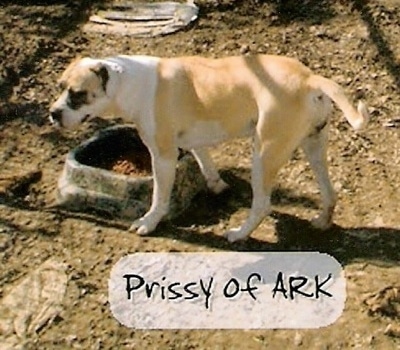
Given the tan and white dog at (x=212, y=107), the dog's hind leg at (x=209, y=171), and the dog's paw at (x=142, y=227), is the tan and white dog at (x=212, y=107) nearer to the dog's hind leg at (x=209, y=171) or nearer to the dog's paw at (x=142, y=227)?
the dog's paw at (x=142, y=227)

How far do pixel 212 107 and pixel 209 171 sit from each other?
0.49 meters

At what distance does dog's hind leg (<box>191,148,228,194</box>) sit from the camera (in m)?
4.48

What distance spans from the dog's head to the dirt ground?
53 cm

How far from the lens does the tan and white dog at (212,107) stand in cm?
393

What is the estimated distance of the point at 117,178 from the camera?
4.26 meters

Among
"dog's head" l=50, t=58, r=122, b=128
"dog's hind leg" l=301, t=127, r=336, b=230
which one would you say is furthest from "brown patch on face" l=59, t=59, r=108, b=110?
"dog's hind leg" l=301, t=127, r=336, b=230

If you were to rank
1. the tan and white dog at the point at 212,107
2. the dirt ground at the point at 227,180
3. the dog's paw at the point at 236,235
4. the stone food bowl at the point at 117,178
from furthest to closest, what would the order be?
the stone food bowl at the point at 117,178 < the dog's paw at the point at 236,235 < the tan and white dog at the point at 212,107 < the dirt ground at the point at 227,180

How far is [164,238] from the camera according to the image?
4.21 meters

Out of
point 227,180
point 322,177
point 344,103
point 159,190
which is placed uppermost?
point 344,103

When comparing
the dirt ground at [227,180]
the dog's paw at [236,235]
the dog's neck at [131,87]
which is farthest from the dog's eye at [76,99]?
the dog's paw at [236,235]

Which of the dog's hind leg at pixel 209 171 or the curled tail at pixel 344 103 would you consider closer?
the curled tail at pixel 344 103

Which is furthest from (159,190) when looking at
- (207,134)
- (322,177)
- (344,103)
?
(344,103)

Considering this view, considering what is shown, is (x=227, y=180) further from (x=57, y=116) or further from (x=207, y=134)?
(x=57, y=116)

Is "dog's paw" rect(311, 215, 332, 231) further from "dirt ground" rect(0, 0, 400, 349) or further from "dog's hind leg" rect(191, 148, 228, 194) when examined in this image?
"dog's hind leg" rect(191, 148, 228, 194)
